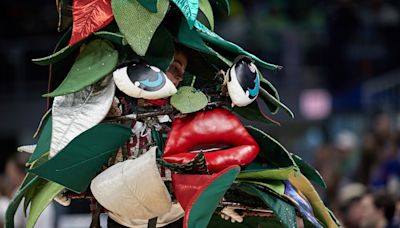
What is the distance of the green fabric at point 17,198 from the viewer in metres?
4.04

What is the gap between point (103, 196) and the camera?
3.87 m

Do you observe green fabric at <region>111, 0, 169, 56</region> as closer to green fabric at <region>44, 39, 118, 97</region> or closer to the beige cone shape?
green fabric at <region>44, 39, 118, 97</region>

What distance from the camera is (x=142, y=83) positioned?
3.89m

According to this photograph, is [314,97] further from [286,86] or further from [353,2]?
[353,2]

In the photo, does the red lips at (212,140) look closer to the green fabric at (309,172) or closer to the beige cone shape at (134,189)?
the beige cone shape at (134,189)

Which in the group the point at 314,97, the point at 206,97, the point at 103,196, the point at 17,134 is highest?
the point at 206,97

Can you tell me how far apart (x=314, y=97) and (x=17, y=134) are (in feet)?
9.53

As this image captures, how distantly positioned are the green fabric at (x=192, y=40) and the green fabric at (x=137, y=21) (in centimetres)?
10

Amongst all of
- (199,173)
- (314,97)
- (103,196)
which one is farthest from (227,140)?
(314,97)

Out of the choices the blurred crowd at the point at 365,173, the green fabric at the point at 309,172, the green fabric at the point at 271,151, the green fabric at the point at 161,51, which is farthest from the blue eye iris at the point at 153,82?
the blurred crowd at the point at 365,173

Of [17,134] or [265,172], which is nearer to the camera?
[265,172]

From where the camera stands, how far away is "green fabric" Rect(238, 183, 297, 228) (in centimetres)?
384

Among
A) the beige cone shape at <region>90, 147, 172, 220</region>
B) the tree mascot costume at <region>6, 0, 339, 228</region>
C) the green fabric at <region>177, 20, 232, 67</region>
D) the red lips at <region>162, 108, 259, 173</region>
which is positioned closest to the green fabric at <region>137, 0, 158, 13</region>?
the tree mascot costume at <region>6, 0, 339, 228</region>

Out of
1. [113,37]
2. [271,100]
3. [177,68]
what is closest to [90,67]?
[113,37]
